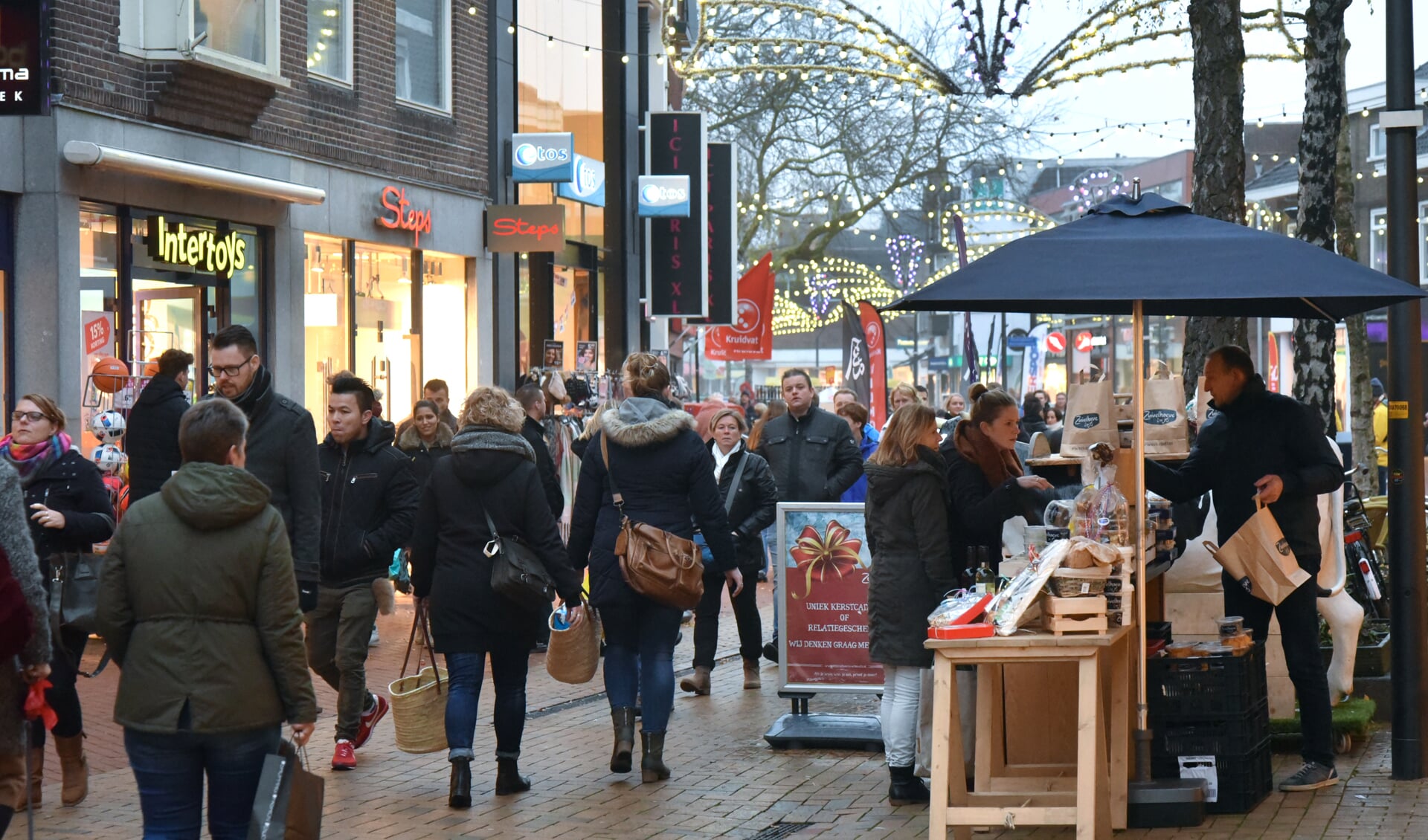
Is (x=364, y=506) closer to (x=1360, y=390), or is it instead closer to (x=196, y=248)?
(x=196, y=248)

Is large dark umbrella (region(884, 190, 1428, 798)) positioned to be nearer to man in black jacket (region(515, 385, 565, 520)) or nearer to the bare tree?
man in black jacket (region(515, 385, 565, 520))

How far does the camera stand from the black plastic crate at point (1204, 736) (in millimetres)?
7195

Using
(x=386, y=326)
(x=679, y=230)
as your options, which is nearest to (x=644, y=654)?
(x=386, y=326)

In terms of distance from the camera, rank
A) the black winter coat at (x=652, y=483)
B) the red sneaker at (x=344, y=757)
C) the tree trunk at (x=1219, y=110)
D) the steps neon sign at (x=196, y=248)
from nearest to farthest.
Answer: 1. the black winter coat at (x=652, y=483)
2. the red sneaker at (x=344, y=757)
3. the tree trunk at (x=1219, y=110)
4. the steps neon sign at (x=196, y=248)

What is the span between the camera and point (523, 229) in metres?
20.2

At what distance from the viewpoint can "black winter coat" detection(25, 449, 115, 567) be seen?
7.57 meters

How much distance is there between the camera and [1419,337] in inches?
307

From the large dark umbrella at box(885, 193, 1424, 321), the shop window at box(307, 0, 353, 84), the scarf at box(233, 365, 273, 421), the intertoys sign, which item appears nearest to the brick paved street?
the scarf at box(233, 365, 273, 421)

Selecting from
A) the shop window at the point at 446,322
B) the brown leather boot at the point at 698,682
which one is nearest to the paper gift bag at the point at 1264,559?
the brown leather boot at the point at 698,682

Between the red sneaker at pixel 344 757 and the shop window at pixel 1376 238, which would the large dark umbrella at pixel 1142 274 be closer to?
the red sneaker at pixel 344 757

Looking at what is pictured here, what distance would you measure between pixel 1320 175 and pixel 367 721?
7657mm

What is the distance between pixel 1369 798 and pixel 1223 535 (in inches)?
51.2

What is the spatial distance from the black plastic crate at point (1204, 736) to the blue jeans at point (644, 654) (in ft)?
7.51

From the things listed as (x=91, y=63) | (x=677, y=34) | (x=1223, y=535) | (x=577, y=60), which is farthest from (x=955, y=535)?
(x=677, y=34)
